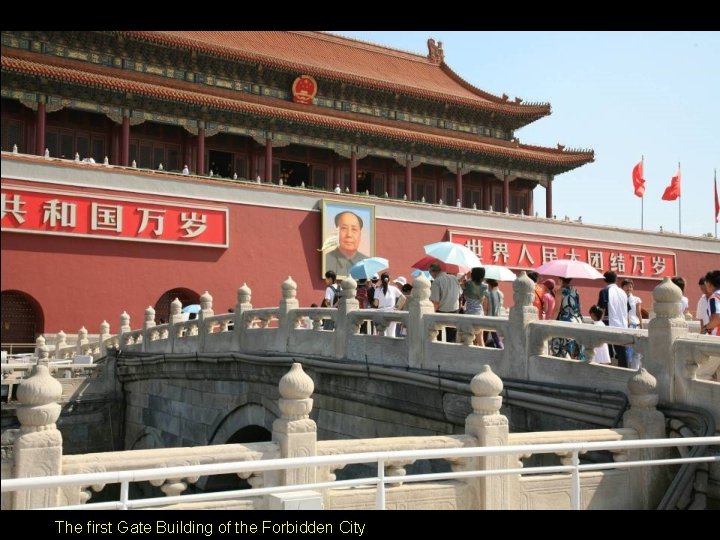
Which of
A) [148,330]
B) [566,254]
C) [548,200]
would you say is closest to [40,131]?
[148,330]

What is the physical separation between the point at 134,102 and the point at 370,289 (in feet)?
42.1

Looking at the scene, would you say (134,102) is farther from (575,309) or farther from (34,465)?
(34,465)

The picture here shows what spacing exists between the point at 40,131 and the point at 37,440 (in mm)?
17726

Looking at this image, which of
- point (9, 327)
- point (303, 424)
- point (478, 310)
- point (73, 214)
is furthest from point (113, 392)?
Result: point (303, 424)

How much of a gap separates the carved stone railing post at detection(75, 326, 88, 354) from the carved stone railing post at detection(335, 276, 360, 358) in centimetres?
940

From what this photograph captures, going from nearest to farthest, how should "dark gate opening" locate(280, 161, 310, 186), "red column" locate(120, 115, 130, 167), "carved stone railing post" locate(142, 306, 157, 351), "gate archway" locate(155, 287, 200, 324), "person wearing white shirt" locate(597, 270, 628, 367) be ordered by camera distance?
"person wearing white shirt" locate(597, 270, 628, 367), "carved stone railing post" locate(142, 306, 157, 351), "gate archway" locate(155, 287, 200, 324), "red column" locate(120, 115, 130, 167), "dark gate opening" locate(280, 161, 310, 186)

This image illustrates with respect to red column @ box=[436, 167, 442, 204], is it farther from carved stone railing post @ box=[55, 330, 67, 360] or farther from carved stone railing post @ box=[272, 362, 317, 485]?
carved stone railing post @ box=[272, 362, 317, 485]

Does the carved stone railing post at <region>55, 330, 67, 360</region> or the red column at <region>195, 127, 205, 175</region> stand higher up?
the red column at <region>195, 127, 205, 175</region>

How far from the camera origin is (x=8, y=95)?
19.9 meters

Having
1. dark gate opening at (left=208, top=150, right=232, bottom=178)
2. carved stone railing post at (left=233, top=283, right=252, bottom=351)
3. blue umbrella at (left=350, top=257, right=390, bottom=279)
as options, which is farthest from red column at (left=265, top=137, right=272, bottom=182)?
carved stone railing post at (left=233, top=283, right=252, bottom=351)

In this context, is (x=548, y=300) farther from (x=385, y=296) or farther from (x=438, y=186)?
(x=438, y=186)

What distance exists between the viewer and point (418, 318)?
936cm

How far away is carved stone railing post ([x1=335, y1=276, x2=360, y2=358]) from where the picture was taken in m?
10.7
